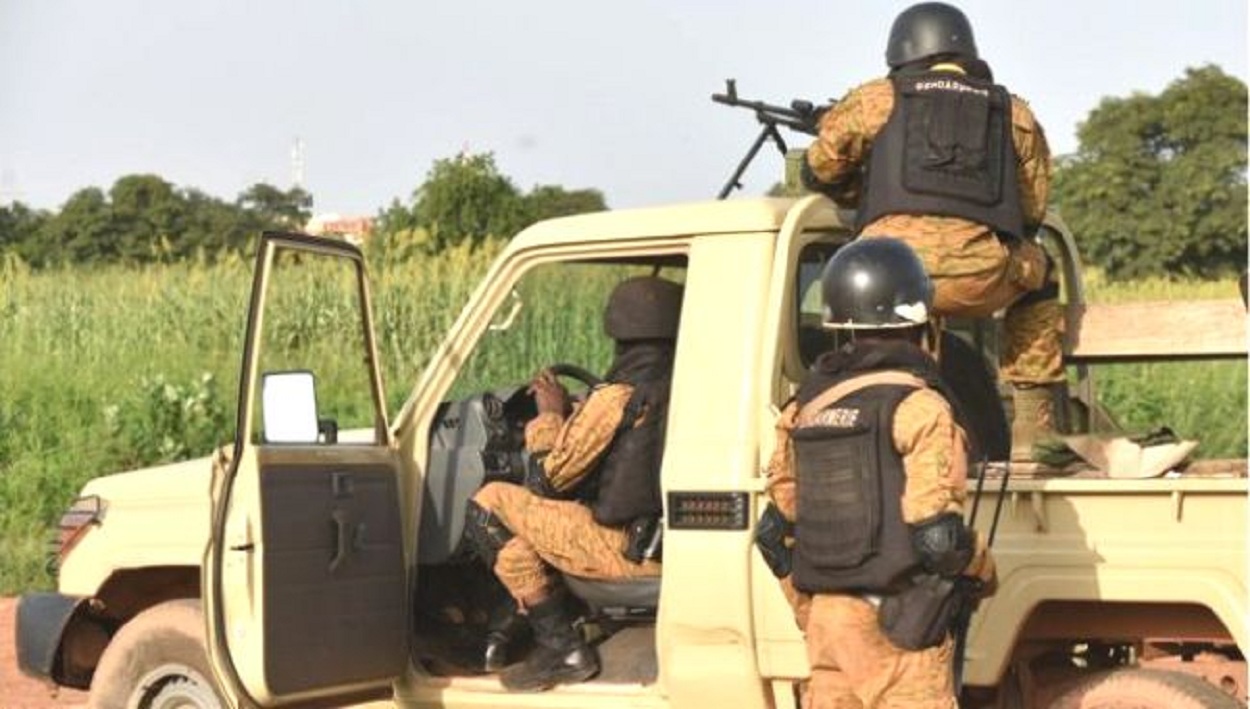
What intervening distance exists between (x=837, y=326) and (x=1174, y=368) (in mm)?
13058

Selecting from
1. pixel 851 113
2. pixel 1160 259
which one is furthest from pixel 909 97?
pixel 1160 259

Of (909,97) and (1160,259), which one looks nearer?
(909,97)

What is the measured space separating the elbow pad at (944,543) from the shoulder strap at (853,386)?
339mm

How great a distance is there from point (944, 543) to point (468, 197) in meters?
27.1

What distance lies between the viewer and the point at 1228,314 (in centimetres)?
613

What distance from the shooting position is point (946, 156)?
5969 millimetres

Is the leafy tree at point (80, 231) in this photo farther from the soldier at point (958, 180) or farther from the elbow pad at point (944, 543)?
the elbow pad at point (944, 543)

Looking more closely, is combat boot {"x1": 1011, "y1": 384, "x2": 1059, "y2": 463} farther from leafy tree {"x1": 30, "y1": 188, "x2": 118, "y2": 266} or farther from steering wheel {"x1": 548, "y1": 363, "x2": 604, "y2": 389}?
leafy tree {"x1": 30, "y1": 188, "x2": 118, "y2": 266}

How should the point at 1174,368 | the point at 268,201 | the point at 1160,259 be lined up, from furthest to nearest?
the point at 268,201, the point at 1160,259, the point at 1174,368

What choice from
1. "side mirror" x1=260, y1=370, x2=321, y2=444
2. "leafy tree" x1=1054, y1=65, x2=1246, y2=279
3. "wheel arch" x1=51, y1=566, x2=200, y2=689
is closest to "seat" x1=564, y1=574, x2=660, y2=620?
"side mirror" x1=260, y1=370, x2=321, y2=444

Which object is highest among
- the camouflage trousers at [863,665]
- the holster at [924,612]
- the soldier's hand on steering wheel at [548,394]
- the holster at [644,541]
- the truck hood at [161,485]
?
the soldier's hand on steering wheel at [548,394]

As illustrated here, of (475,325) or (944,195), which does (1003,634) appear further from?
(475,325)

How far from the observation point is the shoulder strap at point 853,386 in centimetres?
490

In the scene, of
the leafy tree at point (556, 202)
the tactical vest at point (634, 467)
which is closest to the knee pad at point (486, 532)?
the tactical vest at point (634, 467)
